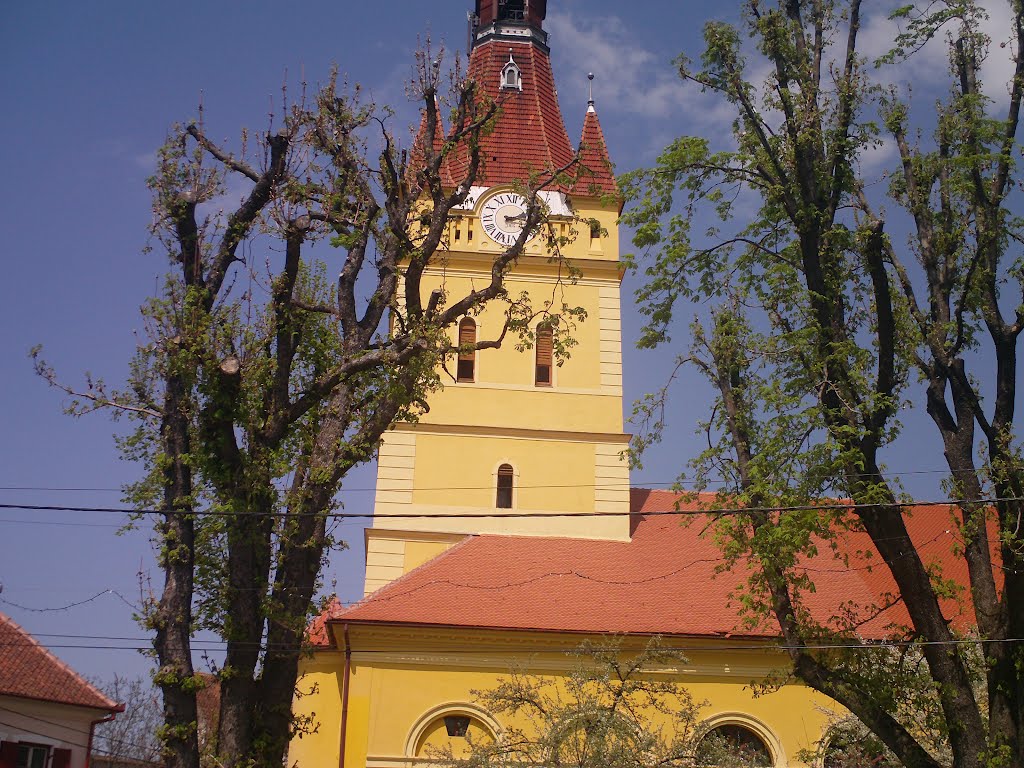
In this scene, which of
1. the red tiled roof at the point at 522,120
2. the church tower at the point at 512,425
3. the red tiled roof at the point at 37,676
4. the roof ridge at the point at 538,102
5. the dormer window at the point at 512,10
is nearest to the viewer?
the red tiled roof at the point at 37,676

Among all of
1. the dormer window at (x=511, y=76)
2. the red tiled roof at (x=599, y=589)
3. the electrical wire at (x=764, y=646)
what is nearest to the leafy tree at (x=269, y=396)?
the electrical wire at (x=764, y=646)

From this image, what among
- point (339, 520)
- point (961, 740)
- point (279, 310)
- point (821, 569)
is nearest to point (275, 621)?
point (339, 520)

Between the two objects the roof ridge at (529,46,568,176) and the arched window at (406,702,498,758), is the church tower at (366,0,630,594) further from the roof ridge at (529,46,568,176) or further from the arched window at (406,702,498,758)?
the arched window at (406,702,498,758)

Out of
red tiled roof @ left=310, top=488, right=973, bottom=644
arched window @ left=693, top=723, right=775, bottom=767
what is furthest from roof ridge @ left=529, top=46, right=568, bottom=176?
arched window @ left=693, top=723, right=775, bottom=767

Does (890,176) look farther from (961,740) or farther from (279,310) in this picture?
(279,310)

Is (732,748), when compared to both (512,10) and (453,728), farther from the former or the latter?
(512,10)

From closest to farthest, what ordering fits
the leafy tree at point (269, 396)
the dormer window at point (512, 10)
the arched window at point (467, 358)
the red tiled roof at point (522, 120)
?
1. the leafy tree at point (269, 396)
2. the arched window at point (467, 358)
3. the red tiled roof at point (522, 120)
4. the dormer window at point (512, 10)

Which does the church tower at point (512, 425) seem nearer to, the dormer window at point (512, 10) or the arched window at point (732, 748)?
the arched window at point (732, 748)

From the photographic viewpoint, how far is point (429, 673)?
2072cm

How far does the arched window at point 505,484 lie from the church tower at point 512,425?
0.02m

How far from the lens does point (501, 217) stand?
26.6m

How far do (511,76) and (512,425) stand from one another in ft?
33.3

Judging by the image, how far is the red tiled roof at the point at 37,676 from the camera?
936 inches

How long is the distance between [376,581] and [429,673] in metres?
3.31
